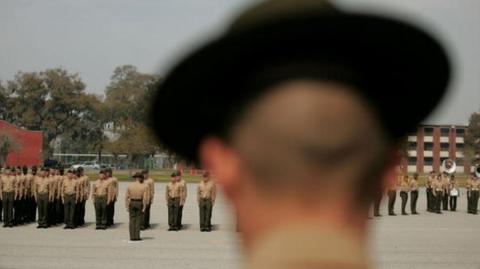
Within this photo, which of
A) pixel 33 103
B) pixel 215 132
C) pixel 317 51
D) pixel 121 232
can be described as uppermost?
pixel 33 103

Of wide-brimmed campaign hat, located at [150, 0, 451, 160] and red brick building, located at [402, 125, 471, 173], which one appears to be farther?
red brick building, located at [402, 125, 471, 173]

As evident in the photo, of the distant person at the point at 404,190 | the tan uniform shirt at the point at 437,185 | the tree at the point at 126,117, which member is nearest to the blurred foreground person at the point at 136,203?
the distant person at the point at 404,190

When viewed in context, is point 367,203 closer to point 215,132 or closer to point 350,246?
point 350,246

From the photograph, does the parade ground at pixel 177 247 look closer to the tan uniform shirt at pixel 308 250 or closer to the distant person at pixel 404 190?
the distant person at pixel 404 190

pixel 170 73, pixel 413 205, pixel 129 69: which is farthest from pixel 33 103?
pixel 170 73

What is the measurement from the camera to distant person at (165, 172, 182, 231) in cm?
1727

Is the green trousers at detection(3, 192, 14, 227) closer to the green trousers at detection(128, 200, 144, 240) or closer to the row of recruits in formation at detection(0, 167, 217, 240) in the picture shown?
the row of recruits in formation at detection(0, 167, 217, 240)

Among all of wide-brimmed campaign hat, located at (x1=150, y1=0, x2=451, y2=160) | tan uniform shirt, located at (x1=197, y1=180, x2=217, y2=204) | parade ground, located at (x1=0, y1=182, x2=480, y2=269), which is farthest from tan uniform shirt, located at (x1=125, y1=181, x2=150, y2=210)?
wide-brimmed campaign hat, located at (x1=150, y1=0, x2=451, y2=160)

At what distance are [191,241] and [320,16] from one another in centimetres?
1404

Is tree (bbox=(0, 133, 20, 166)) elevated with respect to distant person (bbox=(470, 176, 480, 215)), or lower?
elevated

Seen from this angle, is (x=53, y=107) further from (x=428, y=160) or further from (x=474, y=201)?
(x=474, y=201)

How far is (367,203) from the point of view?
978 millimetres

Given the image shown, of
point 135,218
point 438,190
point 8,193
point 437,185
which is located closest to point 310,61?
point 135,218

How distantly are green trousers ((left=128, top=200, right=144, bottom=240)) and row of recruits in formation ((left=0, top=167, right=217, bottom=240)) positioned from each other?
1.20m
